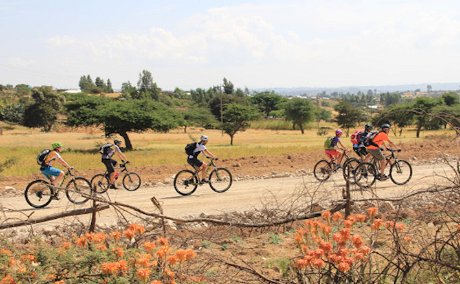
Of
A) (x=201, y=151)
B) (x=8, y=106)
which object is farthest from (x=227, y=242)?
(x=8, y=106)

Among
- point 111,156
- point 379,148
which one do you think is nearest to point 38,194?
point 111,156

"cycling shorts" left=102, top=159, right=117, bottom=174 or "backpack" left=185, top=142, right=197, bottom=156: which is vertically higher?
"backpack" left=185, top=142, right=197, bottom=156

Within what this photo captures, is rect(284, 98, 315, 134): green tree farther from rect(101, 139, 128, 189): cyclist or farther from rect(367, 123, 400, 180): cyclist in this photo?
rect(101, 139, 128, 189): cyclist

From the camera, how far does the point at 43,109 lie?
282 feet

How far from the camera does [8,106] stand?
94875mm

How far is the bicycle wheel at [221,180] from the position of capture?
1555 cm

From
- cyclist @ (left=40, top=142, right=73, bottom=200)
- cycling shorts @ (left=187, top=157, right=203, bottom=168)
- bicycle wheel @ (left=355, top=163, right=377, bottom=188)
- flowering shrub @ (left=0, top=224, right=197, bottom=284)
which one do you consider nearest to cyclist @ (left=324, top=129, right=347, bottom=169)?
bicycle wheel @ (left=355, top=163, right=377, bottom=188)

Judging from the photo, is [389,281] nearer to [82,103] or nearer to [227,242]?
[227,242]

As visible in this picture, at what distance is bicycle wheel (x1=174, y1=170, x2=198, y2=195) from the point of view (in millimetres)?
14945

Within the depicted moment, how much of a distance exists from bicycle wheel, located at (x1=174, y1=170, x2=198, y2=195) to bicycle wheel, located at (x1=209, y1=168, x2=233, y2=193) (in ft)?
2.10

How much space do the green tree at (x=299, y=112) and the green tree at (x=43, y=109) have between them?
41.3 metres

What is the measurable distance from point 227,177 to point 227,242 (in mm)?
7439

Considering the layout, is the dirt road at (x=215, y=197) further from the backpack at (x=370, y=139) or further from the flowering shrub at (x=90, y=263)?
the flowering shrub at (x=90, y=263)

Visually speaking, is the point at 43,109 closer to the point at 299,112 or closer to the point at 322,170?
the point at 299,112
